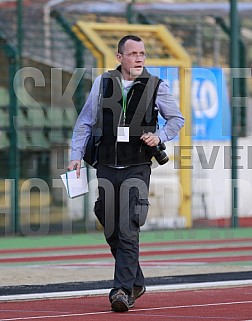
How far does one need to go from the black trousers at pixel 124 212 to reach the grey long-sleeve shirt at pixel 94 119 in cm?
24

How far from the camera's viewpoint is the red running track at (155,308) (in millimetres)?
7953

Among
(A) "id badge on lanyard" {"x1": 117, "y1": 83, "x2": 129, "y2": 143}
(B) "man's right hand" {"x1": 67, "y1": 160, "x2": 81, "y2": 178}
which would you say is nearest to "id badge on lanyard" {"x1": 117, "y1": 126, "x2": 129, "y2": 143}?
(A) "id badge on lanyard" {"x1": 117, "y1": 83, "x2": 129, "y2": 143}

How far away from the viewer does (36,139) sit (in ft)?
61.9

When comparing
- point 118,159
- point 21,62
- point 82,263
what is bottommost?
point 82,263

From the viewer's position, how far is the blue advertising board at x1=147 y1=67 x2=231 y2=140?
2038cm

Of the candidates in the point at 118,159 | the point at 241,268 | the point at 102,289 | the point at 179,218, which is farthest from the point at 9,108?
the point at 118,159

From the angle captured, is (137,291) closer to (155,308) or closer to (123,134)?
(155,308)

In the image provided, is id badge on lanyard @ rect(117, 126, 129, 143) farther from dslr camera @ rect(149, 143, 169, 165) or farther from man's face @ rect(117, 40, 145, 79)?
man's face @ rect(117, 40, 145, 79)

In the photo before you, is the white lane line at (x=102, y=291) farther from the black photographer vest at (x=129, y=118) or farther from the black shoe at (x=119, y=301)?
the black photographer vest at (x=129, y=118)

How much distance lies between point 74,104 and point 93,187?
1.45 m

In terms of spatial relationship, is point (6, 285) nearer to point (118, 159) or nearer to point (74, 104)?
point (118, 159)

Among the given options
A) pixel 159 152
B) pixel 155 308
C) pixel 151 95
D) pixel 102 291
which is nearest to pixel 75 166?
pixel 159 152

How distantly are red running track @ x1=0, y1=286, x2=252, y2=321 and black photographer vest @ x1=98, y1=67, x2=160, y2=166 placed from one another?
1128 mm

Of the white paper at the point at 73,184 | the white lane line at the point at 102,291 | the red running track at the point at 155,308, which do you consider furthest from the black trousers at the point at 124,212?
the white lane line at the point at 102,291
